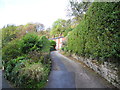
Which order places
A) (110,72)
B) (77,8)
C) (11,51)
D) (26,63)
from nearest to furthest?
(110,72), (26,63), (11,51), (77,8)

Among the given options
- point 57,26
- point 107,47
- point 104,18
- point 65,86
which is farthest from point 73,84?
point 57,26

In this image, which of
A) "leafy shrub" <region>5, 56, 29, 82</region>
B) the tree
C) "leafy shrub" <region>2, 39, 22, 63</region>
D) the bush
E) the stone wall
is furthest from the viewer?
the tree

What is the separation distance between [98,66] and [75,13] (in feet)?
31.7

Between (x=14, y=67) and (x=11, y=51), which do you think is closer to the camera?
(x=14, y=67)

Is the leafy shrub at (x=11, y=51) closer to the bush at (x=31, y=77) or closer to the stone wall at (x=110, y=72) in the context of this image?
the bush at (x=31, y=77)

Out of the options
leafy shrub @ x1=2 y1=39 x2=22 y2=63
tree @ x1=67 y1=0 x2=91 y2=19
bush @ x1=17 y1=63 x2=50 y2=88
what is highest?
tree @ x1=67 y1=0 x2=91 y2=19

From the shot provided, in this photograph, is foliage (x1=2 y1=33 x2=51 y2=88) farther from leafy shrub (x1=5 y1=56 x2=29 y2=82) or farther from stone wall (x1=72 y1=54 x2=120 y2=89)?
stone wall (x1=72 y1=54 x2=120 y2=89)

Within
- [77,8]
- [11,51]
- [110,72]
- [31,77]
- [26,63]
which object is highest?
[77,8]

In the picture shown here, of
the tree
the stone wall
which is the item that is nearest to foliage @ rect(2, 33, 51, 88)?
the stone wall

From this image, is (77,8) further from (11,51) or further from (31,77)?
(31,77)

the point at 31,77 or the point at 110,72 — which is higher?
the point at 110,72

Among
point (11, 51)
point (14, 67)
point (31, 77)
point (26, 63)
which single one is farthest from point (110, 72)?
point (11, 51)

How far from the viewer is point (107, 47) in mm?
3166

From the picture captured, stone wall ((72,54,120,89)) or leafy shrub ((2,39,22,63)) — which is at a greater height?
leafy shrub ((2,39,22,63))
